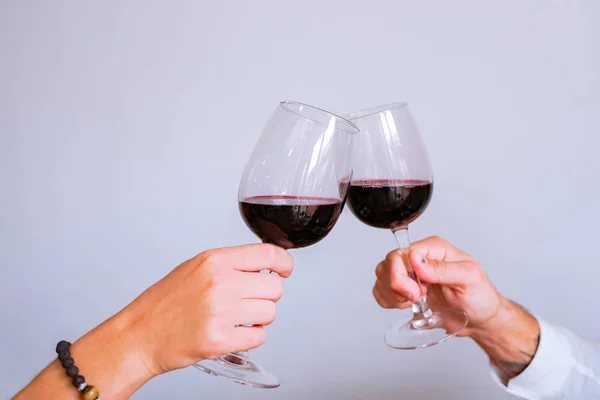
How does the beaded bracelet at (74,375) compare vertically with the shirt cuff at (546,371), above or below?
above

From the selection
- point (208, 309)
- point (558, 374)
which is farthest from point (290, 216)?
point (558, 374)

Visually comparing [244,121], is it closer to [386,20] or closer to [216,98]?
[216,98]

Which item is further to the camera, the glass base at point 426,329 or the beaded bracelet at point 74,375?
the glass base at point 426,329

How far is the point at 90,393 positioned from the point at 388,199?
530 millimetres

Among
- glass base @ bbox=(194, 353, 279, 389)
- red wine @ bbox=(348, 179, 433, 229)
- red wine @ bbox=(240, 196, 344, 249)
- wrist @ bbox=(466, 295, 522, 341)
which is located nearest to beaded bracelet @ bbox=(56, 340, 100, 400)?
glass base @ bbox=(194, 353, 279, 389)

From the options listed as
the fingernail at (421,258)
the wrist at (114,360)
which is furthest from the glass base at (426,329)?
the wrist at (114,360)

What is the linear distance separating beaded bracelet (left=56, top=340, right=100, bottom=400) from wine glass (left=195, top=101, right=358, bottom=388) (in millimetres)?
146

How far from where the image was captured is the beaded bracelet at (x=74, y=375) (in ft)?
2.82

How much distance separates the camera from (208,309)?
859 mm

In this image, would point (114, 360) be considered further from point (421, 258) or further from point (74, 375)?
point (421, 258)

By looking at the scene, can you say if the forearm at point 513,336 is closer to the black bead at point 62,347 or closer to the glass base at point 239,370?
the glass base at point 239,370

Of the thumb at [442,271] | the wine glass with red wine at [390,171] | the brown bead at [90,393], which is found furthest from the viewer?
the thumb at [442,271]

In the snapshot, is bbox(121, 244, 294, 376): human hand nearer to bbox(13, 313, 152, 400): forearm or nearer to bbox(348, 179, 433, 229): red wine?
bbox(13, 313, 152, 400): forearm

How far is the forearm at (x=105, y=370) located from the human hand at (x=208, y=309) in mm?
14
